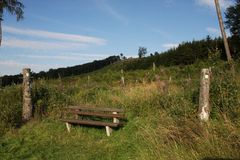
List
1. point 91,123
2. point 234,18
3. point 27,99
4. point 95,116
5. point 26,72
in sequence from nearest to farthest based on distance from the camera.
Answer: point 91,123 < point 95,116 < point 27,99 < point 26,72 < point 234,18

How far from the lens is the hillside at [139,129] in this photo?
5.94 m

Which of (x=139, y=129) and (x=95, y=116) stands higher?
(x=95, y=116)

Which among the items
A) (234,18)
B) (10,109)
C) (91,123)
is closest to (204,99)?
(91,123)

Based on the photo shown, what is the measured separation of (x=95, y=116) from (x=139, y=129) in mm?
2904

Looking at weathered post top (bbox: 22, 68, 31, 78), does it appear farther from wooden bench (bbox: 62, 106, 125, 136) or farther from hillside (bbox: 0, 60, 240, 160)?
wooden bench (bbox: 62, 106, 125, 136)

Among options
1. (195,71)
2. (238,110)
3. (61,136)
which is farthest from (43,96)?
(195,71)

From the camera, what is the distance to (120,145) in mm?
8133

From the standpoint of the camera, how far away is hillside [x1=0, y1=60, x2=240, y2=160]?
19.5ft

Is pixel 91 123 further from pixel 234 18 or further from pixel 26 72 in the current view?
pixel 234 18

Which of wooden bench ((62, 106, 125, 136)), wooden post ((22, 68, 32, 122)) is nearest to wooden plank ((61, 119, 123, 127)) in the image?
wooden bench ((62, 106, 125, 136))

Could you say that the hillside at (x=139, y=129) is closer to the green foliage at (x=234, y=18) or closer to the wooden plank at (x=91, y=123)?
the wooden plank at (x=91, y=123)

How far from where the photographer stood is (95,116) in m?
10.9

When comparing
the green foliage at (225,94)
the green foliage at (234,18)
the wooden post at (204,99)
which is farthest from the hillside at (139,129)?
the green foliage at (234,18)

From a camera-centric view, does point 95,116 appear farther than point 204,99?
Yes
